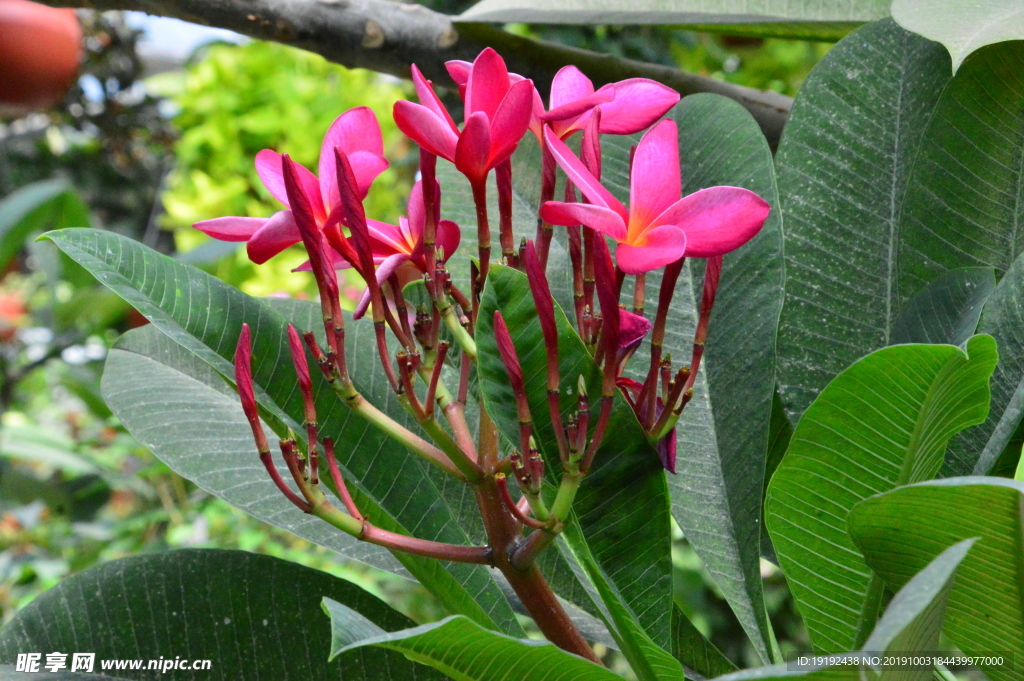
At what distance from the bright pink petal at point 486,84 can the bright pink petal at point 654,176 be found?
0.24ft

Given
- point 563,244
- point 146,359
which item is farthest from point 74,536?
point 563,244

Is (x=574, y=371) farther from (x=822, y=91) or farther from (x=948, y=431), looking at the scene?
(x=822, y=91)

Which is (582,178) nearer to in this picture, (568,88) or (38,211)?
(568,88)

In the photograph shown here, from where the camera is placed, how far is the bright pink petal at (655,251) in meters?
0.34

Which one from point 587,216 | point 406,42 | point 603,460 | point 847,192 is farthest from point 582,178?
point 406,42

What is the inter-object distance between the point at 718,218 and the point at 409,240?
0.55ft

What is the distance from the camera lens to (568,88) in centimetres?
44

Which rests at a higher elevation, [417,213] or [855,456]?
[417,213]

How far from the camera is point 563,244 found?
23.6 inches

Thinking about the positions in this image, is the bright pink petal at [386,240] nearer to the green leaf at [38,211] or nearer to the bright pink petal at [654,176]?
the bright pink petal at [654,176]

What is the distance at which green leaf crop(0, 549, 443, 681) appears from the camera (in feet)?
1.60

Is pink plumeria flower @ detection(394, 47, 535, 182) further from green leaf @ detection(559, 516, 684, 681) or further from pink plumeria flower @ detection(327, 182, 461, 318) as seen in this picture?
green leaf @ detection(559, 516, 684, 681)

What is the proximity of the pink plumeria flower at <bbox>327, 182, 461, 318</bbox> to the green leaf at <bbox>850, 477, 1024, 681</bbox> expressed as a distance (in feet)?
0.78

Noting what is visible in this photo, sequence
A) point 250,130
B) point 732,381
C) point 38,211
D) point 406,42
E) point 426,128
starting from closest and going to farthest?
point 426,128 → point 732,381 → point 406,42 → point 38,211 → point 250,130
